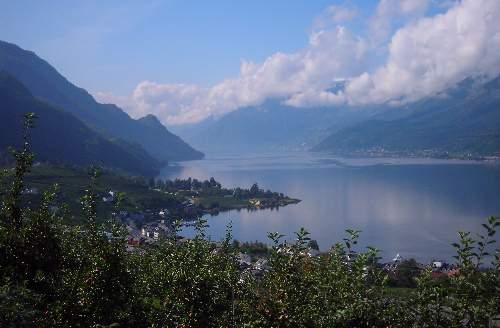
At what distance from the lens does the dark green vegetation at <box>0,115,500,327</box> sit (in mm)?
9508

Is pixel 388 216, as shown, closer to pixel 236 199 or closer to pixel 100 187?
pixel 236 199

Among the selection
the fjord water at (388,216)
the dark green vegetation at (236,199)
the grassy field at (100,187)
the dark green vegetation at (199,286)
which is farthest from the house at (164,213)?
the dark green vegetation at (199,286)

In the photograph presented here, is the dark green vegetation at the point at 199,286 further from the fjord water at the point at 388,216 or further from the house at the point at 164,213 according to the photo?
the house at the point at 164,213

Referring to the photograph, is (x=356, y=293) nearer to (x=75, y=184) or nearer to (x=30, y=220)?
(x=30, y=220)

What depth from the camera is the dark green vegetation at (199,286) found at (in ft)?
31.2

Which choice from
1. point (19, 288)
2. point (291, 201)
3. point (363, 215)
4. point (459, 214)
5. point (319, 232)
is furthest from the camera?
point (291, 201)

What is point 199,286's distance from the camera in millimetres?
11422

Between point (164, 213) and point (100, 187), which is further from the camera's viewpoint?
point (164, 213)

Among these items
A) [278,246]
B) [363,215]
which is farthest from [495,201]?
[278,246]

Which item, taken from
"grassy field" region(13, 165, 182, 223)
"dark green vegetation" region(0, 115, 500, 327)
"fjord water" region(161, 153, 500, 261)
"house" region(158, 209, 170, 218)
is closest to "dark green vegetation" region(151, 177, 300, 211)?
"fjord water" region(161, 153, 500, 261)

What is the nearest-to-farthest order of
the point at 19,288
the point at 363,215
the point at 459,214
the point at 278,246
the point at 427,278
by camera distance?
1. the point at 427,278
2. the point at 19,288
3. the point at 278,246
4. the point at 459,214
5. the point at 363,215

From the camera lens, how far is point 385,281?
32.7ft

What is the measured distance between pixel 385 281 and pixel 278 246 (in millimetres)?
3020

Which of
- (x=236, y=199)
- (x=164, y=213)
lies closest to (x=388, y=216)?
(x=236, y=199)
